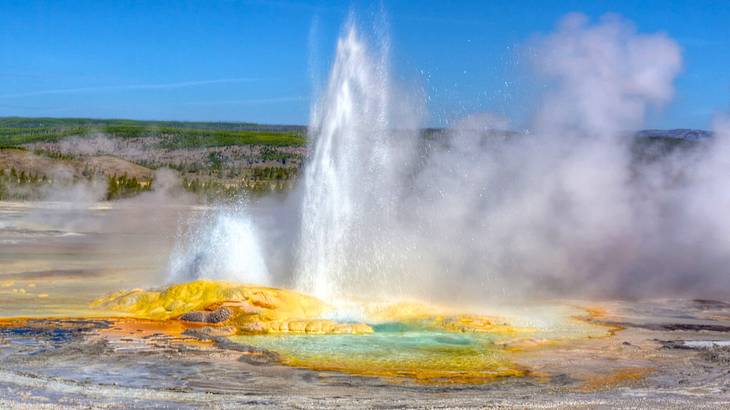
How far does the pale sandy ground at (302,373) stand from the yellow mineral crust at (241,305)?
81 centimetres

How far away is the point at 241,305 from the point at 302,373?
137 inches

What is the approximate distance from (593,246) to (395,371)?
9271 millimetres

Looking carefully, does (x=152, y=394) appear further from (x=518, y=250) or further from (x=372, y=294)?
(x=518, y=250)

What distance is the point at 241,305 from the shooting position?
13180mm

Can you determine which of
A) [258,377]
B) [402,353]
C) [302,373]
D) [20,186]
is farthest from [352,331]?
[20,186]

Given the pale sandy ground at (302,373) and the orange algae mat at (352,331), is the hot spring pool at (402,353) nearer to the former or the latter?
the orange algae mat at (352,331)

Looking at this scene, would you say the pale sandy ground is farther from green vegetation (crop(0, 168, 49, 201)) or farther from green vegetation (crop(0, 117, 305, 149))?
green vegetation (crop(0, 117, 305, 149))

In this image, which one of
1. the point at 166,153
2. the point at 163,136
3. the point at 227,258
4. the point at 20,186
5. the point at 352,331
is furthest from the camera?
the point at 163,136

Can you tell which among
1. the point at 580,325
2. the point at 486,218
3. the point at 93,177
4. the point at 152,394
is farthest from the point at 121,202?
the point at 152,394

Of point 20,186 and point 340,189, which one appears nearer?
point 340,189

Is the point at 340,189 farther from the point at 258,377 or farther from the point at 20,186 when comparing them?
the point at 20,186

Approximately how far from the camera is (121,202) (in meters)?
44.4

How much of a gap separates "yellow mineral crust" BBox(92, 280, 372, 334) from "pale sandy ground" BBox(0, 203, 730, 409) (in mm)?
811

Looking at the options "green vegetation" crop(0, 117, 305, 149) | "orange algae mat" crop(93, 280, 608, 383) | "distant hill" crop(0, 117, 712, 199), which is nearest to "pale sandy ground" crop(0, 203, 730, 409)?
"orange algae mat" crop(93, 280, 608, 383)
